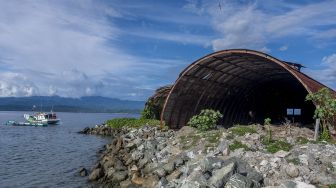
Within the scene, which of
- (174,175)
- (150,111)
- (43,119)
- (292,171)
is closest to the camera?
(292,171)

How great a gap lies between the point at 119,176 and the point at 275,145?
9.70 meters

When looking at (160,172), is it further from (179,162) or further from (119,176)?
(119,176)

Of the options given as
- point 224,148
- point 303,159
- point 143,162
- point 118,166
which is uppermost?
point 224,148

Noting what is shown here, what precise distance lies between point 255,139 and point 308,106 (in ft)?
105

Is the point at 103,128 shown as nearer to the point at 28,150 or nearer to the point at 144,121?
the point at 144,121

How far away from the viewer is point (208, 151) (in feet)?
78.8

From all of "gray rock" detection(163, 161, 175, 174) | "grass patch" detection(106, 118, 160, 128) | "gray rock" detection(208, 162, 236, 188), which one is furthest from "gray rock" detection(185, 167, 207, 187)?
"grass patch" detection(106, 118, 160, 128)

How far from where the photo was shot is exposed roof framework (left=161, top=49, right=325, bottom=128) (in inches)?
1335

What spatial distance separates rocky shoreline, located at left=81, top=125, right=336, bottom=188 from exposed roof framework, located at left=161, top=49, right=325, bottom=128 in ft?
21.2

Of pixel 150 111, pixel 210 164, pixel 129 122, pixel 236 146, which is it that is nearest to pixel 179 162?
pixel 236 146

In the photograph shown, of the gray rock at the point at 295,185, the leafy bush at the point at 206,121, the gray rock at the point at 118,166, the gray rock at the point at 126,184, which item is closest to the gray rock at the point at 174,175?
the gray rock at the point at 126,184

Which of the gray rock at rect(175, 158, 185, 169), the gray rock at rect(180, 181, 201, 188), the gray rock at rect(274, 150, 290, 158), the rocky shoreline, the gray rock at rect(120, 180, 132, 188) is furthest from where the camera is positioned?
the gray rock at rect(175, 158, 185, 169)

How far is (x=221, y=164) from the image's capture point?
1972 centimetres

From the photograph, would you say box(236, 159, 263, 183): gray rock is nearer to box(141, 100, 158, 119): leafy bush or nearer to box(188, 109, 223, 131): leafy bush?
box(188, 109, 223, 131): leafy bush
